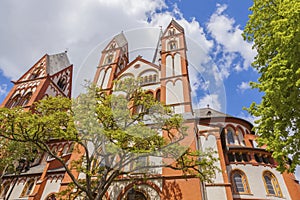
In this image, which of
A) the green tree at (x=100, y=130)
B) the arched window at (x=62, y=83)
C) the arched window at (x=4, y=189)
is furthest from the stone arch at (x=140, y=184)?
the arched window at (x=62, y=83)

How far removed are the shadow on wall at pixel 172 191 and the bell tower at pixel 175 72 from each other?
19.8 ft

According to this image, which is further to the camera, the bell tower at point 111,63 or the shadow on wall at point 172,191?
the bell tower at point 111,63

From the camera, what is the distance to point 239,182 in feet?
53.2

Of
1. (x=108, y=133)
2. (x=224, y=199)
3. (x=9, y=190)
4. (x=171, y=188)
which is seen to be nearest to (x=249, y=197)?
(x=224, y=199)

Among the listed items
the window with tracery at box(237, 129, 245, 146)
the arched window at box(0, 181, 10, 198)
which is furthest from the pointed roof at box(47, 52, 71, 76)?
the window with tracery at box(237, 129, 245, 146)

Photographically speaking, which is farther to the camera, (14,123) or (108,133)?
(14,123)

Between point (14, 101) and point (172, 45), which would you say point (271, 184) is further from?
point (14, 101)

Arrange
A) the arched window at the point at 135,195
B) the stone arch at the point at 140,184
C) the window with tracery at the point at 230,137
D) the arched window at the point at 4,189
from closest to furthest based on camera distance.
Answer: the stone arch at the point at 140,184
the arched window at the point at 135,195
the arched window at the point at 4,189
the window with tracery at the point at 230,137

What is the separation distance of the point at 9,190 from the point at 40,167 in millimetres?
3100

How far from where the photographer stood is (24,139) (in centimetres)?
966

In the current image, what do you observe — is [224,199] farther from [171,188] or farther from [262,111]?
[262,111]

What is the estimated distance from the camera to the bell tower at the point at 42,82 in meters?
26.5

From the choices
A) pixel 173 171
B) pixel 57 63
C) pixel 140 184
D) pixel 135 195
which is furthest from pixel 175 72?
pixel 57 63

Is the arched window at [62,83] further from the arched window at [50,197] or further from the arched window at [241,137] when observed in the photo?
the arched window at [241,137]
